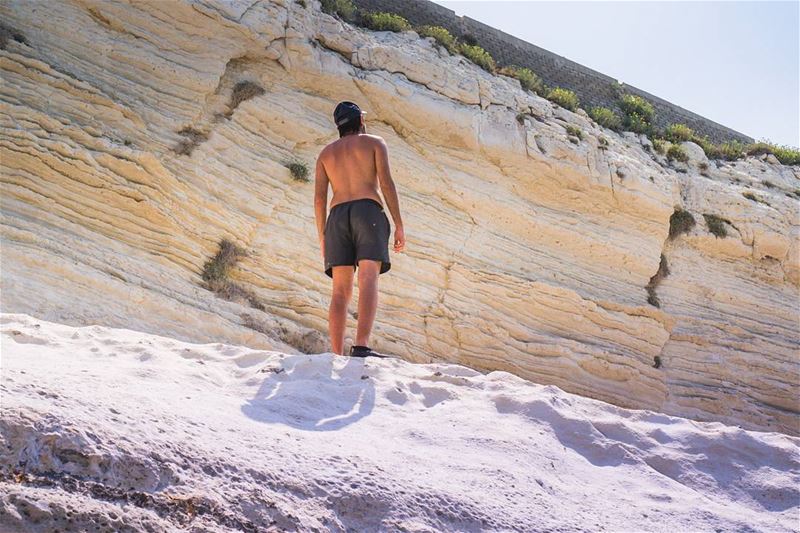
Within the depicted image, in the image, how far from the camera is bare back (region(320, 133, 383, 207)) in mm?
5113

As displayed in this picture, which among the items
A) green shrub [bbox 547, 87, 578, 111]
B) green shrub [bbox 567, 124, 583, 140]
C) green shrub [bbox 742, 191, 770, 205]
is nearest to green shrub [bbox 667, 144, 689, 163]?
green shrub [bbox 742, 191, 770, 205]

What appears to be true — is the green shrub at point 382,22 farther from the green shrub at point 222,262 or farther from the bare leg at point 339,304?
the bare leg at point 339,304

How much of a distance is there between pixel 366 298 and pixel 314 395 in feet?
4.68

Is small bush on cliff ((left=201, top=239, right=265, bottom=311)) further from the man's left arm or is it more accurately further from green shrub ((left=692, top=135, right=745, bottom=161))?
green shrub ((left=692, top=135, right=745, bottom=161))

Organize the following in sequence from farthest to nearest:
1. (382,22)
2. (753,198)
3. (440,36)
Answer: (753,198) → (440,36) → (382,22)

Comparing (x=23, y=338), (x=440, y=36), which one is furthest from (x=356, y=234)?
(x=440, y=36)

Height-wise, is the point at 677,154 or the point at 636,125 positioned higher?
the point at 636,125

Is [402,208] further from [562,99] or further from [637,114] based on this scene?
[637,114]

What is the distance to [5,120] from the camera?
7332 mm

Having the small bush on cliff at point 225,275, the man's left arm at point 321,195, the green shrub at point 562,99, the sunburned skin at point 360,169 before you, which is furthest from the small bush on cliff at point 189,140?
the green shrub at point 562,99

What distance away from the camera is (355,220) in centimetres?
502

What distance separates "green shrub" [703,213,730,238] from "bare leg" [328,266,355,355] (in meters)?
8.23

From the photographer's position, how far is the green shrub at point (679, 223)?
1127 centimetres

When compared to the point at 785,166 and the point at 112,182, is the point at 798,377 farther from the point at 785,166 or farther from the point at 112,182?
the point at 112,182
